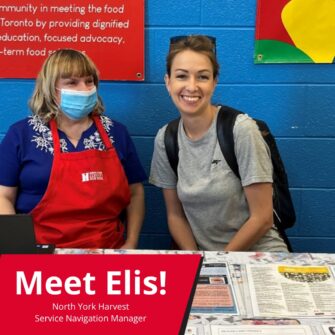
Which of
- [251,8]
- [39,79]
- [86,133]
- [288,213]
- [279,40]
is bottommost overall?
[288,213]

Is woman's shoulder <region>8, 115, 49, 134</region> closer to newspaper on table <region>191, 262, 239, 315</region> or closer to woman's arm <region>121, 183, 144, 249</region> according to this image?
woman's arm <region>121, 183, 144, 249</region>

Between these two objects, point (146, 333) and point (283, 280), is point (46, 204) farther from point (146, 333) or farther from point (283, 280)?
point (146, 333)

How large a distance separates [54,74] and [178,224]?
62 centimetres

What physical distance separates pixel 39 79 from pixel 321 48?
0.97 meters

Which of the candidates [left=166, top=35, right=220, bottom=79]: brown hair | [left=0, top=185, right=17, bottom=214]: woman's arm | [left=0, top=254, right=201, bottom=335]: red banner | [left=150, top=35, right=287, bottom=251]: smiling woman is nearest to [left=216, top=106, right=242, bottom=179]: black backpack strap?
[left=150, top=35, right=287, bottom=251]: smiling woman

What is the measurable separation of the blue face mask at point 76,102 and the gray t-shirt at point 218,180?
0.25 m

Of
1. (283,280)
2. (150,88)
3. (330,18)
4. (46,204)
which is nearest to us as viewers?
(283,280)

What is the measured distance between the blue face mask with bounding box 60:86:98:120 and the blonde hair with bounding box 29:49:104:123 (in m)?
0.04

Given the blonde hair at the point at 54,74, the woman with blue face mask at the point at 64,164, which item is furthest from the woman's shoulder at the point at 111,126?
the blonde hair at the point at 54,74

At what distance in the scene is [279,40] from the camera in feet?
5.67

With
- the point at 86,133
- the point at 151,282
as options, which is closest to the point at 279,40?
the point at 86,133

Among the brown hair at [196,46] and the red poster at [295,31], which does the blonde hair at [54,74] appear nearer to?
the brown hair at [196,46]

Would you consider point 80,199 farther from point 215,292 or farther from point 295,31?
point 295,31

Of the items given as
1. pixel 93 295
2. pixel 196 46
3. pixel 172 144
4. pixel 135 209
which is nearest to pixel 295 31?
pixel 196 46
